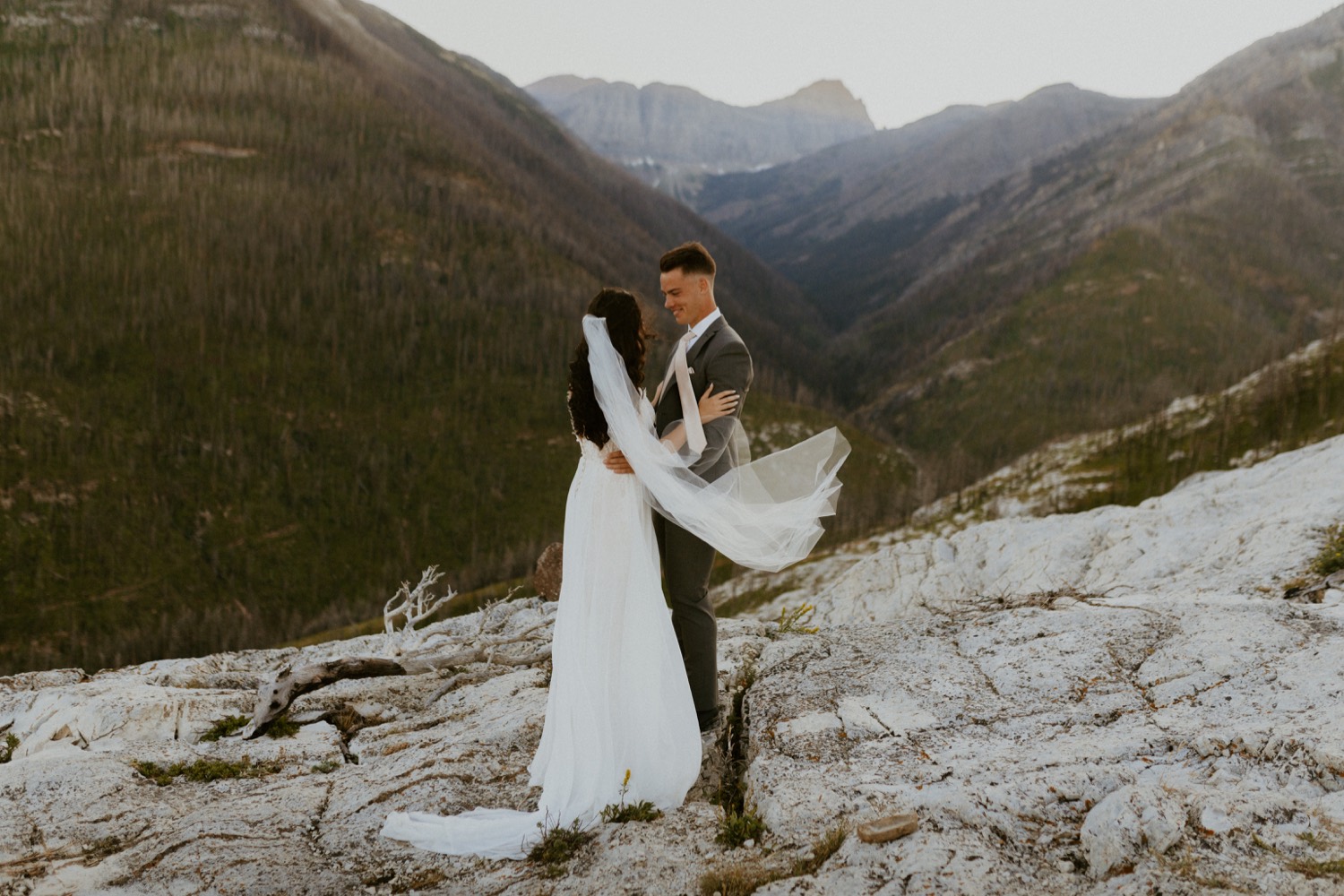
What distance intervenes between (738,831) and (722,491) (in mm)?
2987

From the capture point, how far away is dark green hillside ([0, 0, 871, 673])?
112750 mm

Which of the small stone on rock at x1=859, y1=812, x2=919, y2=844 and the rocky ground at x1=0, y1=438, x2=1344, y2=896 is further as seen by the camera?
the small stone on rock at x1=859, y1=812, x2=919, y2=844

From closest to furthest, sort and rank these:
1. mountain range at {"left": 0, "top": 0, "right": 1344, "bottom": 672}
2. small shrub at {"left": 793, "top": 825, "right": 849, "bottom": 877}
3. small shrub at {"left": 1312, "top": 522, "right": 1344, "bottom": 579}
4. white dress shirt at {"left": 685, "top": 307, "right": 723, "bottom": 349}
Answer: small shrub at {"left": 793, "top": 825, "right": 849, "bottom": 877} < white dress shirt at {"left": 685, "top": 307, "right": 723, "bottom": 349} < small shrub at {"left": 1312, "top": 522, "right": 1344, "bottom": 579} < mountain range at {"left": 0, "top": 0, "right": 1344, "bottom": 672}

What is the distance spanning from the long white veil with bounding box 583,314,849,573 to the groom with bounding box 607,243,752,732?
0.76 feet

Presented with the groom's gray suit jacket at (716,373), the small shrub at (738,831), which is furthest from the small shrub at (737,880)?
the groom's gray suit jacket at (716,373)

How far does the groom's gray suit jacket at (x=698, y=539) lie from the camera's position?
752 cm

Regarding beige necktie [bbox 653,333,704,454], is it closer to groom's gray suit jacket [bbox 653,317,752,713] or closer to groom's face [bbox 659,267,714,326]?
groom's gray suit jacket [bbox 653,317,752,713]

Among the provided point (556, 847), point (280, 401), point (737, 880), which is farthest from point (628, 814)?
point (280, 401)

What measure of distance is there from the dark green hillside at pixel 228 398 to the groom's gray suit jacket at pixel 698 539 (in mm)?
112688

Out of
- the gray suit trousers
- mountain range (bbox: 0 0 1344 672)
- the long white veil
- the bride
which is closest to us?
the bride

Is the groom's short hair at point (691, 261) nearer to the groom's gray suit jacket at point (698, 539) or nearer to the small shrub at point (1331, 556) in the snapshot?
the groom's gray suit jacket at point (698, 539)

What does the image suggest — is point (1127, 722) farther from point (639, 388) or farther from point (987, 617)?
point (639, 388)

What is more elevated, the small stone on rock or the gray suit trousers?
the gray suit trousers

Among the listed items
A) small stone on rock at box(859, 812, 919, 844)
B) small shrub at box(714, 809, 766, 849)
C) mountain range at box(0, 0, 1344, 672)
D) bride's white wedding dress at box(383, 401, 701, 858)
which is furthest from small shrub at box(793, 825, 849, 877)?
mountain range at box(0, 0, 1344, 672)
